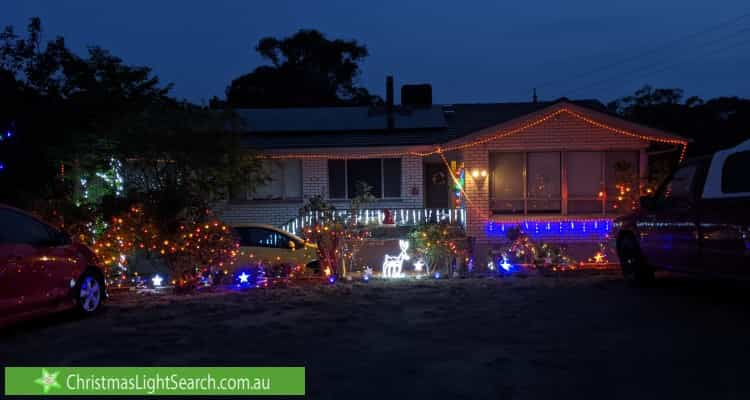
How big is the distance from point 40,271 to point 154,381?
2.92 m

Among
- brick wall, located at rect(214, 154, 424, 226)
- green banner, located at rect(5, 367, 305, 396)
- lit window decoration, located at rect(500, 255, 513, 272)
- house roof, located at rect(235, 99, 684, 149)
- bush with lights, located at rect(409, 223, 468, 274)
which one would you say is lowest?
green banner, located at rect(5, 367, 305, 396)

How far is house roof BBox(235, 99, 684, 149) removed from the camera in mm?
16719

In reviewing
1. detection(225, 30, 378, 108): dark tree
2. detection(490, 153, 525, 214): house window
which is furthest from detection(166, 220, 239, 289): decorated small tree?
detection(225, 30, 378, 108): dark tree

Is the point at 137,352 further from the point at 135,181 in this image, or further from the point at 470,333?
the point at 135,181

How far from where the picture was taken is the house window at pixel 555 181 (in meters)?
15.1

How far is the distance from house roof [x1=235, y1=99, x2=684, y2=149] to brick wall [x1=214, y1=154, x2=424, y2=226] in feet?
2.62

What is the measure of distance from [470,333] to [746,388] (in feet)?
9.28

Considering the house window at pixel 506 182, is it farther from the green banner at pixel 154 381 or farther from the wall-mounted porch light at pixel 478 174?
the green banner at pixel 154 381

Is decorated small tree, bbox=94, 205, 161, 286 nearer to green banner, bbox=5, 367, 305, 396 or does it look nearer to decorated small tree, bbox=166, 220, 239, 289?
decorated small tree, bbox=166, 220, 239, 289

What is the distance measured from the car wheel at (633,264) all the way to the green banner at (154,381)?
6.58 m

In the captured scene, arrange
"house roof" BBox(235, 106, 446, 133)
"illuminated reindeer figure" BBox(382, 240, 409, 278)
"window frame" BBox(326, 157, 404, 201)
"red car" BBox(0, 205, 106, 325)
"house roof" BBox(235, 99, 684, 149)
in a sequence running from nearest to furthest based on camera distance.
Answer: "red car" BBox(0, 205, 106, 325)
"illuminated reindeer figure" BBox(382, 240, 409, 278)
"house roof" BBox(235, 99, 684, 149)
"window frame" BBox(326, 157, 404, 201)
"house roof" BBox(235, 106, 446, 133)

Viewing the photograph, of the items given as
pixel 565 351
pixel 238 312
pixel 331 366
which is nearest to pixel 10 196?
pixel 238 312

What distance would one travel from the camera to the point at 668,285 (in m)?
10.3

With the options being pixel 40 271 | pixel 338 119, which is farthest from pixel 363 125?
pixel 40 271
